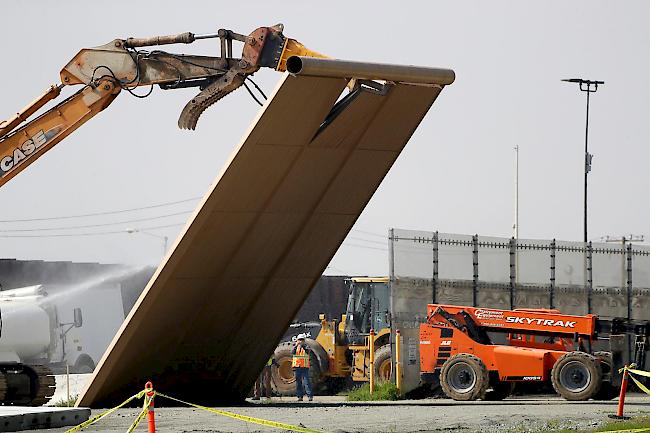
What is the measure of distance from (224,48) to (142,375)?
5.98 meters

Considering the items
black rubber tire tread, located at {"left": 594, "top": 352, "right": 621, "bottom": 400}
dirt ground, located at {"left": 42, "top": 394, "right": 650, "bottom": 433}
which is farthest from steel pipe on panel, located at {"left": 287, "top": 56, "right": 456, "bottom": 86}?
black rubber tire tread, located at {"left": 594, "top": 352, "right": 621, "bottom": 400}

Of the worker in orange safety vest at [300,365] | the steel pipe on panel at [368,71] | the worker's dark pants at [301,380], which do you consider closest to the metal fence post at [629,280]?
the worker in orange safety vest at [300,365]

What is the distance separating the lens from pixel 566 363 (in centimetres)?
2842

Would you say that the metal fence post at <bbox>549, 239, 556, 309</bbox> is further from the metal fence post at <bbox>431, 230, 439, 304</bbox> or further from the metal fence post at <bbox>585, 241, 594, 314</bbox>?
the metal fence post at <bbox>431, 230, 439, 304</bbox>

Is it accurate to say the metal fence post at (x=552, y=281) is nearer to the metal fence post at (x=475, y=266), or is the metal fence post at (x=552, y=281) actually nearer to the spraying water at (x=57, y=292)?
the metal fence post at (x=475, y=266)

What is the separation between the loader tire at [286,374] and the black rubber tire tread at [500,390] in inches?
222

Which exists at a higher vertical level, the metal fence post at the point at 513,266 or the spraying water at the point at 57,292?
the metal fence post at the point at 513,266

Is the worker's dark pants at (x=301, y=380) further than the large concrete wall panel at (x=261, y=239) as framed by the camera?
Yes

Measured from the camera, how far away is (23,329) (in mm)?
30125

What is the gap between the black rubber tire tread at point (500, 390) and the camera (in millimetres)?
29547

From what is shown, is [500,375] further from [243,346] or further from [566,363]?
[243,346]

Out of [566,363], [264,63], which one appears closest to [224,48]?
[264,63]

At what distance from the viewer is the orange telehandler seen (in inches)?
1118

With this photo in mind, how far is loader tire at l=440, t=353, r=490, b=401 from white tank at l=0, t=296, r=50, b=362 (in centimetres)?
913
